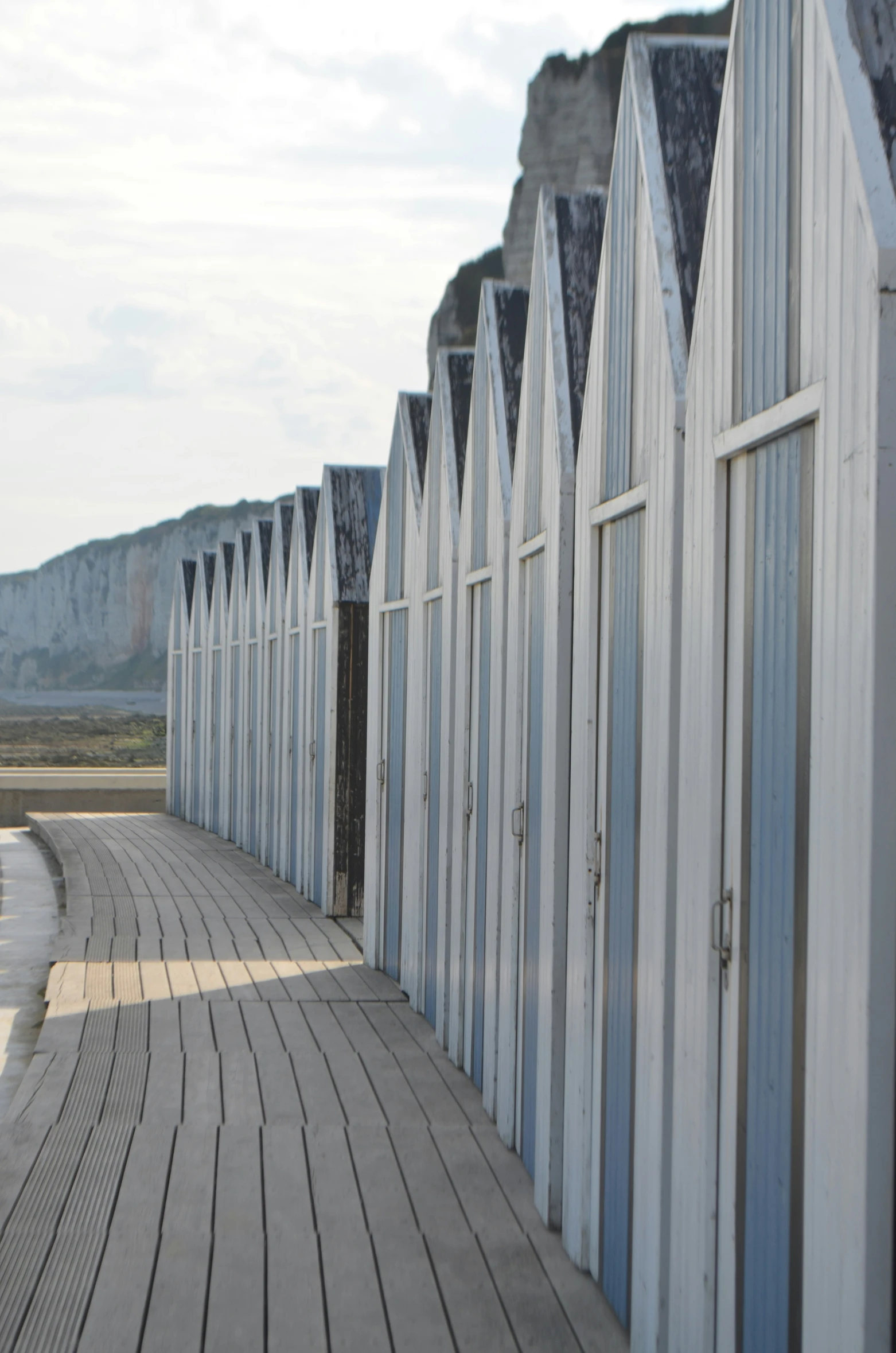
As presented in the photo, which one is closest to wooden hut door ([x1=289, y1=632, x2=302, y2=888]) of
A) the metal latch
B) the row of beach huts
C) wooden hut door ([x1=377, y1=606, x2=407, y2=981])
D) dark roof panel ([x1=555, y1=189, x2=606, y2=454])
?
wooden hut door ([x1=377, y1=606, x2=407, y2=981])

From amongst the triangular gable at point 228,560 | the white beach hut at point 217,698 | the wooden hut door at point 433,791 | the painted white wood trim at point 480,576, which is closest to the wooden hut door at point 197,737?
the white beach hut at point 217,698

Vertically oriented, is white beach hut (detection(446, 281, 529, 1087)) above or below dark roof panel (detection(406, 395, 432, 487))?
below

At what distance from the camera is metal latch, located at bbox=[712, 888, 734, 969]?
272cm

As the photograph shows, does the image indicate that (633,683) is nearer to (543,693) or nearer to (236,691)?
(543,693)

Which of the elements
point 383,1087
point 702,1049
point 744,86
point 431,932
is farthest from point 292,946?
point 744,86

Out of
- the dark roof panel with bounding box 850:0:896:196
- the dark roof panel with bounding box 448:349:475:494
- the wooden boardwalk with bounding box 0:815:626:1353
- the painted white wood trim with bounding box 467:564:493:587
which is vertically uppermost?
the dark roof panel with bounding box 448:349:475:494

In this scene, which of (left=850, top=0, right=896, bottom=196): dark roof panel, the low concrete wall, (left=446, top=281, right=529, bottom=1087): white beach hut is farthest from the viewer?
the low concrete wall

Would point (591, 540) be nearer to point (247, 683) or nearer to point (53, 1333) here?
point (53, 1333)

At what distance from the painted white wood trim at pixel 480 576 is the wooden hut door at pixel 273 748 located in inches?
252

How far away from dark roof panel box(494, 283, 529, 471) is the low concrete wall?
1430cm

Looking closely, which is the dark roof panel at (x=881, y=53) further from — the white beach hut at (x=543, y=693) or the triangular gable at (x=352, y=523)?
the triangular gable at (x=352, y=523)

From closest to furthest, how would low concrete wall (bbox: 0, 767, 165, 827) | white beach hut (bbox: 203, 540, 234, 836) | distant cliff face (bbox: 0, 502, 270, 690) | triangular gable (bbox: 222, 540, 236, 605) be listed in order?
white beach hut (bbox: 203, 540, 234, 836) → triangular gable (bbox: 222, 540, 236, 605) → low concrete wall (bbox: 0, 767, 165, 827) → distant cliff face (bbox: 0, 502, 270, 690)

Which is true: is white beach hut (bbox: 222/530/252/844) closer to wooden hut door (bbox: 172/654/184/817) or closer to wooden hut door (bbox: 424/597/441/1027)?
wooden hut door (bbox: 172/654/184/817)

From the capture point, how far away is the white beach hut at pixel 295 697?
10961mm
